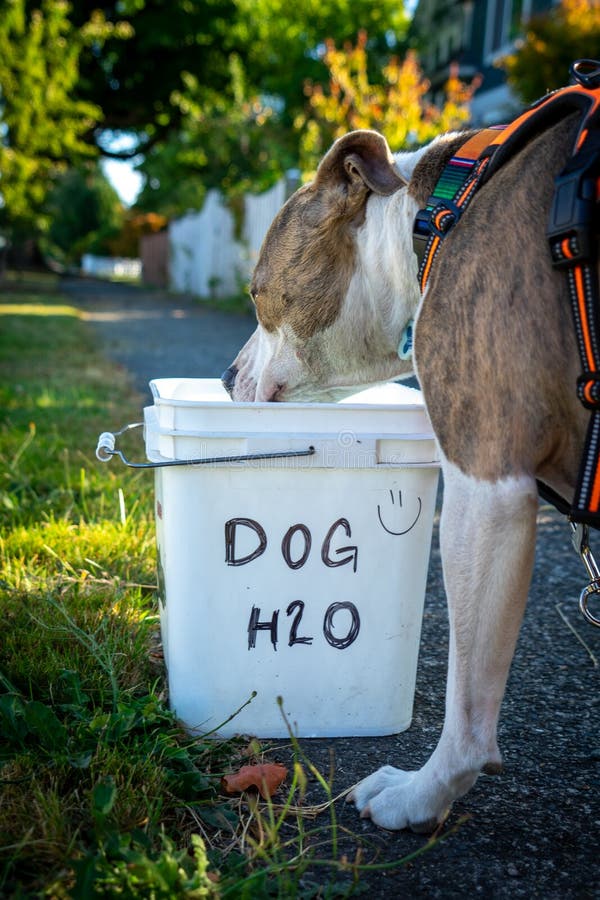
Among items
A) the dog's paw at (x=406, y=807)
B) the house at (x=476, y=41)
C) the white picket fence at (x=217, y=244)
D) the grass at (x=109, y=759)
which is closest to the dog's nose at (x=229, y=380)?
the grass at (x=109, y=759)

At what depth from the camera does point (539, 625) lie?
2836 millimetres

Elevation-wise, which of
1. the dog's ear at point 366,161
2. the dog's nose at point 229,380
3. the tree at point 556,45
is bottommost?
the dog's nose at point 229,380

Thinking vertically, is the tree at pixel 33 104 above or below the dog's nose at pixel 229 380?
above

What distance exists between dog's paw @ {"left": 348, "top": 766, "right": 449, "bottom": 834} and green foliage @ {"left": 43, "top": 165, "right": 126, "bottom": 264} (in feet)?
159

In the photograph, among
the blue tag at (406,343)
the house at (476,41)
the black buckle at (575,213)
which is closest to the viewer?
the black buckle at (575,213)

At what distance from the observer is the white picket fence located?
12.4 m

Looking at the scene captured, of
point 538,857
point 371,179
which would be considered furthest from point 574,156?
point 538,857

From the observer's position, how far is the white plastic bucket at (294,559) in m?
2.00

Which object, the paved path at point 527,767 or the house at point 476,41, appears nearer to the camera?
the paved path at point 527,767

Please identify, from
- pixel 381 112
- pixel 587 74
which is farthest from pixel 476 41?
pixel 587 74

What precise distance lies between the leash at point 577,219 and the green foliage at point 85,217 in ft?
158

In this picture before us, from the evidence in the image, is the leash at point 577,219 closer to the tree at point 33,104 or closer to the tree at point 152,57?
the tree at point 33,104

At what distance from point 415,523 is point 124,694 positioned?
2.55ft

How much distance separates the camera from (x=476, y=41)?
60.7 feet
